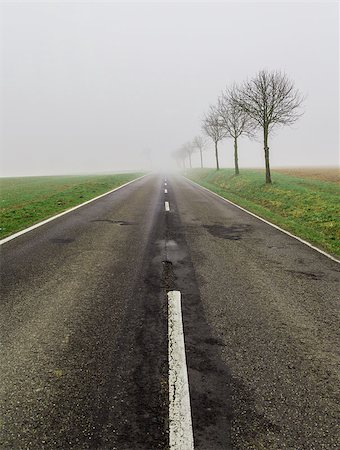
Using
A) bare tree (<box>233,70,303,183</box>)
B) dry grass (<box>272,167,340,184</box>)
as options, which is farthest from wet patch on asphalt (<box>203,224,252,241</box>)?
Answer: dry grass (<box>272,167,340,184</box>)

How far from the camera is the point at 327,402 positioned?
291cm

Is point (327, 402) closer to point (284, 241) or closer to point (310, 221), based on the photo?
point (284, 241)

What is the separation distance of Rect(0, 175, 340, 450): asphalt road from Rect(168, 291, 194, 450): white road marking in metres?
0.06

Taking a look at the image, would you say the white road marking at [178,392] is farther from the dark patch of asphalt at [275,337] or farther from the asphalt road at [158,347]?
the dark patch of asphalt at [275,337]

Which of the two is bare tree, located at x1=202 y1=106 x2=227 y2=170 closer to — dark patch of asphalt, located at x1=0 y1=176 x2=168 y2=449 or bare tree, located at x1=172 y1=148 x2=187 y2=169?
dark patch of asphalt, located at x1=0 y1=176 x2=168 y2=449

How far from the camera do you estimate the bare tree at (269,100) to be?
76.1ft

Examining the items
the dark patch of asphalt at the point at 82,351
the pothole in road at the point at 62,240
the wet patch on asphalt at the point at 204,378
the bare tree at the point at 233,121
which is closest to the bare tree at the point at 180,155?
the bare tree at the point at 233,121

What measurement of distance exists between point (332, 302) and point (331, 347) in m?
1.46

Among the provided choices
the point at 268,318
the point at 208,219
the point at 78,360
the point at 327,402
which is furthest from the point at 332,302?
the point at 208,219

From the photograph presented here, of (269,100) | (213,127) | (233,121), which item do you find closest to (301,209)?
(269,100)

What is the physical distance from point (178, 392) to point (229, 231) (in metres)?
7.79

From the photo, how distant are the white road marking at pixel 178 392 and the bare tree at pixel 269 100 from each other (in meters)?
22.1

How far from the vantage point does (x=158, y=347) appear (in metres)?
3.66

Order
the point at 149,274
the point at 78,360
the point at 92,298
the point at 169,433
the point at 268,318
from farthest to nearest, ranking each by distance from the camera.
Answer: the point at 149,274
the point at 92,298
the point at 268,318
the point at 78,360
the point at 169,433
